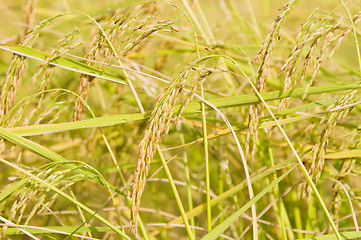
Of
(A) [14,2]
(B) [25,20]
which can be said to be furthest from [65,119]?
(A) [14,2]

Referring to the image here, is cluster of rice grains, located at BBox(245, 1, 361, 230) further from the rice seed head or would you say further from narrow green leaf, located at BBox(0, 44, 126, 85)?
narrow green leaf, located at BBox(0, 44, 126, 85)

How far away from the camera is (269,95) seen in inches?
41.6

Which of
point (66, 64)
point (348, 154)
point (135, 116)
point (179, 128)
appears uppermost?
point (66, 64)

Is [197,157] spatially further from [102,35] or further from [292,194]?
[102,35]

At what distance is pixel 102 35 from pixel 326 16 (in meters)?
0.54

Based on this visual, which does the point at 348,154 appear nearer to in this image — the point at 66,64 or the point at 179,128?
the point at 179,128

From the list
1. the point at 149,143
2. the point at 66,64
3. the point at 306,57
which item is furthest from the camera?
the point at 66,64

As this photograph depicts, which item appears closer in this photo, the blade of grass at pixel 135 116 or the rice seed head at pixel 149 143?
the rice seed head at pixel 149 143

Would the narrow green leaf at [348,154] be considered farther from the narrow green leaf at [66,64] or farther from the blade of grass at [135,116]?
the narrow green leaf at [66,64]

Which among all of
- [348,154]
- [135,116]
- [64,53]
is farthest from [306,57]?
[64,53]

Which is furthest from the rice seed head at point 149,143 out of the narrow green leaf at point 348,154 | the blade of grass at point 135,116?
the narrow green leaf at point 348,154

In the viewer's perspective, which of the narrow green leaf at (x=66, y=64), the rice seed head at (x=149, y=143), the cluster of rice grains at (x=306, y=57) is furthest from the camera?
the narrow green leaf at (x=66, y=64)

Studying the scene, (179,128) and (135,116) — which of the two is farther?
(179,128)

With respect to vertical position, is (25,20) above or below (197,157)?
above
